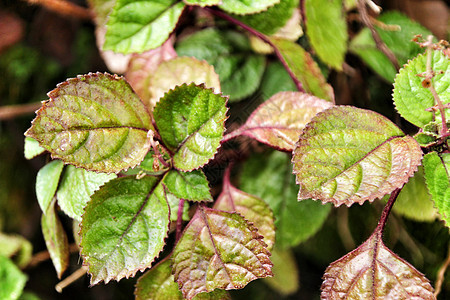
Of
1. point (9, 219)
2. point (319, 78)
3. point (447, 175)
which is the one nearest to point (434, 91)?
point (447, 175)

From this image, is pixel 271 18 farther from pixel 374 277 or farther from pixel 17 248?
pixel 17 248

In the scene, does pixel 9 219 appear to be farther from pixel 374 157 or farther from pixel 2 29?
pixel 374 157

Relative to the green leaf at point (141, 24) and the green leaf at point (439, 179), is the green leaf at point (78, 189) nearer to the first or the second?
the green leaf at point (141, 24)

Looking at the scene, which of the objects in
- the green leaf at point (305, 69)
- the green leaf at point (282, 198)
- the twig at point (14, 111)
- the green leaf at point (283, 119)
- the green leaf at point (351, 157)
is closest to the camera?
the green leaf at point (351, 157)

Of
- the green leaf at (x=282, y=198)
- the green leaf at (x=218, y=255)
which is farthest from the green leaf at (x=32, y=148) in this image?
the green leaf at (x=282, y=198)

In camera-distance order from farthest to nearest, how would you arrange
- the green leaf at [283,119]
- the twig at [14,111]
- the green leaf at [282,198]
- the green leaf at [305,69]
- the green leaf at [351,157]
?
the twig at [14,111] → the green leaf at [282,198] → the green leaf at [305,69] → the green leaf at [283,119] → the green leaf at [351,157]

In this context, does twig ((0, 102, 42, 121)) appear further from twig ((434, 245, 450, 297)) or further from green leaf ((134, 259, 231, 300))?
twig ((434, 245, 450, 297))
